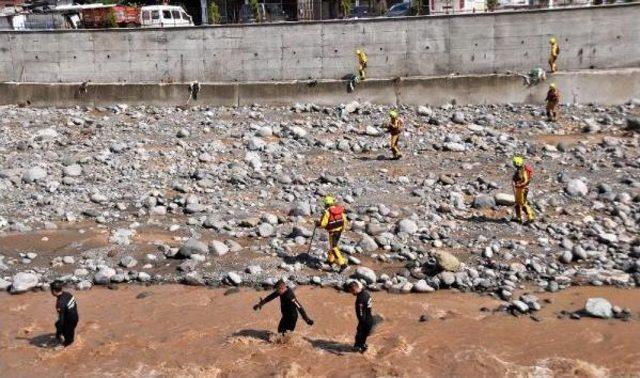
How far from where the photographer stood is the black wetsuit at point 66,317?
10.3 m

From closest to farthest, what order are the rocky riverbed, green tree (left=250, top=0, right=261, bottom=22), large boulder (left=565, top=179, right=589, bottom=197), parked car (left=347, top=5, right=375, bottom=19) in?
the rocky riverbed → large boulder (left=565, top=179, right=589, bottom=197) → green tree (left=250, top=0, right=261, bottom=22) → parked car (left=347, top=5, right=375, bottom=19)

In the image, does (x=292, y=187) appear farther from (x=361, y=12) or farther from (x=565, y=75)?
(x=361, y=12)

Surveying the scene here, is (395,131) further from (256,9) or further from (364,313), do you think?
(256,9)

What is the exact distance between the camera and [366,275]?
12.5 m

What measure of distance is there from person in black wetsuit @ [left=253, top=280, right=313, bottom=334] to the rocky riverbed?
1890 mm

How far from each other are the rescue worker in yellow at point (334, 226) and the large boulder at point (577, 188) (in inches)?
249

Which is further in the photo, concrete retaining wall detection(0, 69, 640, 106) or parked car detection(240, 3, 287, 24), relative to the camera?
parked car detection(240, 3, 287, 24)

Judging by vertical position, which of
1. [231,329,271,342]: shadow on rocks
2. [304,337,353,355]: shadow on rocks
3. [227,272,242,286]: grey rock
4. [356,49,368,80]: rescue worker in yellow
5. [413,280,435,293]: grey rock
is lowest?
[304,337,353,355]: shadow on rocks

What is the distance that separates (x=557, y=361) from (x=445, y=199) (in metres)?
6.26

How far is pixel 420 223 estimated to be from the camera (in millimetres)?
14594

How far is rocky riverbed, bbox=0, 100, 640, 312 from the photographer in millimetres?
12961

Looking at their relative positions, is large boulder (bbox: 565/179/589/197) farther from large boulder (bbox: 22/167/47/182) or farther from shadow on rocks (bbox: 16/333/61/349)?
large boulder (bbox: 22/167/47/182)

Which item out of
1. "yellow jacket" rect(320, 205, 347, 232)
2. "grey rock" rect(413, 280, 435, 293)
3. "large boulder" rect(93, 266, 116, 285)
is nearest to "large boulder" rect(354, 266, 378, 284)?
"grey rock" rect(413, 280, 435, 293)

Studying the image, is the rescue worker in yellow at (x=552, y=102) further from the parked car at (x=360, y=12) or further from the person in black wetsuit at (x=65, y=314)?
the person in black wetsuit at (x=65, y=314)
